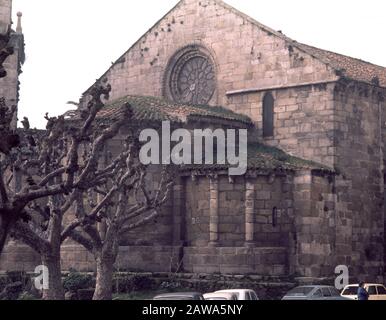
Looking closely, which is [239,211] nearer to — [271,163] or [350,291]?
Result: [271,163]

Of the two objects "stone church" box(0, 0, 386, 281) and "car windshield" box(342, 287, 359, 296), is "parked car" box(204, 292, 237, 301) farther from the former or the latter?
"stone church" box(0, 0, 386, 281)

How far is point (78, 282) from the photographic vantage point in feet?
97.5

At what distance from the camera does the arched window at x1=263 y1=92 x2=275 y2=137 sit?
34531 mm

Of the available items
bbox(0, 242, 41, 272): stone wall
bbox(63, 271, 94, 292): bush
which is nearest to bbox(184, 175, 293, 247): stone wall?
bbox(63, 271, 94, 292): bush

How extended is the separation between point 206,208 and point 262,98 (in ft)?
21.5

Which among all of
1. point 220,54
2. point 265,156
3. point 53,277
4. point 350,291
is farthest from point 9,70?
point 350,291

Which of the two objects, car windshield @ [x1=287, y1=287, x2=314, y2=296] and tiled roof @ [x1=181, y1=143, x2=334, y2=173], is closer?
car windshield @ [x1=287, y1=287, x2=314, y2=296]

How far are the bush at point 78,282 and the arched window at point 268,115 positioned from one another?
33.7 ft

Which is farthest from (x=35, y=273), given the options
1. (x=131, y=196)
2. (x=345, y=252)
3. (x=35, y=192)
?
(x=35, y=192)

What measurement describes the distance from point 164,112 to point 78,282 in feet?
24.9

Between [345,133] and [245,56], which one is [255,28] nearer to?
[245,56]

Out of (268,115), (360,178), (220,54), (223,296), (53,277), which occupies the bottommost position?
(223,296)

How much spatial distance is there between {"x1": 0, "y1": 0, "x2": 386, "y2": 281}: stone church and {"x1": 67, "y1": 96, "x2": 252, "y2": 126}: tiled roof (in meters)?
0.07

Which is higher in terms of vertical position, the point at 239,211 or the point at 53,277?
the point at 239,211
